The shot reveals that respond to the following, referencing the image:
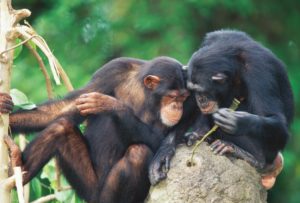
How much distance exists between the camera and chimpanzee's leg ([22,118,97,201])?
696 cm

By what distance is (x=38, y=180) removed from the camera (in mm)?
8500

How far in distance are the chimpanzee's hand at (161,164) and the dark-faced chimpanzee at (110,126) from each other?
21cm

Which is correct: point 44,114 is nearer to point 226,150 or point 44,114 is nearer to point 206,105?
point 206,105

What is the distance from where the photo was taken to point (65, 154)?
720 centimetres

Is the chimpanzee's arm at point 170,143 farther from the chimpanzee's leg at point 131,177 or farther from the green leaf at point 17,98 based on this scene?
the green leaf at point 17,98

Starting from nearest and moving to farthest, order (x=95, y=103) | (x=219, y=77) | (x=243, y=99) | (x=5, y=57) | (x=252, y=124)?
(x=5, y=57), (x=252, y=124), (x=95, y=103), (x=219, y=77), (x=243, y=99)

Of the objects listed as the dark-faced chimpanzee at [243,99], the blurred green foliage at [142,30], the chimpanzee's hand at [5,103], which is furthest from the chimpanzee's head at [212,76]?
the blurred green foliage at [142,30]

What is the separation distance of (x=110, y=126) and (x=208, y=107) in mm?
850

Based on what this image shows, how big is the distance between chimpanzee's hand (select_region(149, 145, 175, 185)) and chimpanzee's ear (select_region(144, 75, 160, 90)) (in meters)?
0.83

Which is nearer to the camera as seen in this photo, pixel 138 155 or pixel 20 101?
pixel 138 155

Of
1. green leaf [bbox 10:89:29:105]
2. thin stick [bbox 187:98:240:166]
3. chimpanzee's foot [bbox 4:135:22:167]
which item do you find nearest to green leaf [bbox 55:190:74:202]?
chimpanzee's foot [bbox 4:135:22:167]

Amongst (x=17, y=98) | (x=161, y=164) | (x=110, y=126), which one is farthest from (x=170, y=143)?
(x=17, y=98)

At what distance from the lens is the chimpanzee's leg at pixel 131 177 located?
701cm

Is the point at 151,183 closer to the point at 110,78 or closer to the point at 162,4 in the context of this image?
the point at 110,78
